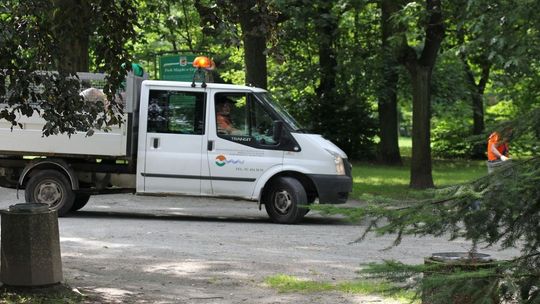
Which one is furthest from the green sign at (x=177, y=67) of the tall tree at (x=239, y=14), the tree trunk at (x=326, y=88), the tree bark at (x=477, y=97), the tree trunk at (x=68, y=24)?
the tree bark at (x=477, y=97)

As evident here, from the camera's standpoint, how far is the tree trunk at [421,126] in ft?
62.4

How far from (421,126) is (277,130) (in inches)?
275

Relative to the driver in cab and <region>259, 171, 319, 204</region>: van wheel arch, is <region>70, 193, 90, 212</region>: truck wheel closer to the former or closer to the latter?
the driver in cab

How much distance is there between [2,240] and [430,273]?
424 cm

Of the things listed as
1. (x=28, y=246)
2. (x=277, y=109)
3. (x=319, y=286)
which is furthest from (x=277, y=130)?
(x=28, y=246)

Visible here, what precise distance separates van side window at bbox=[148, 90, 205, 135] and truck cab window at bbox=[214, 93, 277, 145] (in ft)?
1.03

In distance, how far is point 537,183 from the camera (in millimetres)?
4352

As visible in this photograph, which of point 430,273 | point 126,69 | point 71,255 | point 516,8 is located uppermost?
point 516,8

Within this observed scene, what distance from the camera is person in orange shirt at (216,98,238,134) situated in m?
13.3

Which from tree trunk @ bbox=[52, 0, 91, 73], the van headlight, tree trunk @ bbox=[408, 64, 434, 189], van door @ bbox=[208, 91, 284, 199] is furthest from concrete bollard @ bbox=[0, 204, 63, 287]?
→ tree trunk @ bbox=[408, 64, 434, 189]

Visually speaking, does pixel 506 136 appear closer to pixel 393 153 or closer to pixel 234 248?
pixel 234 248

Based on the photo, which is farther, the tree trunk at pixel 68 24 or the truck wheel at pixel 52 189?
the truck wheel at pixel 52 189

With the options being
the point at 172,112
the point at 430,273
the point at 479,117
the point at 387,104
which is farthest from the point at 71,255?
the point at 479,117

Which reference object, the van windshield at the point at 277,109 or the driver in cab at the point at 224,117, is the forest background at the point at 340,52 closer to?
the van windshield at the point at 277,109
